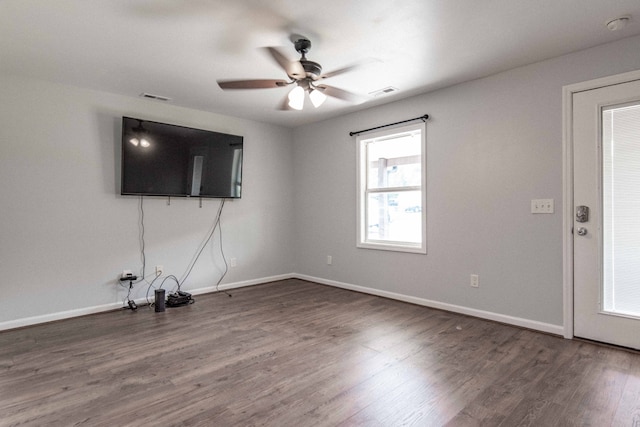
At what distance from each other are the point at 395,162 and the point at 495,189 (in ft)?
4.30

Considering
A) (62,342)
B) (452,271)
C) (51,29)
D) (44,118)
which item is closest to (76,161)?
(44,118)

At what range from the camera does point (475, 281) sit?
339 centimetres

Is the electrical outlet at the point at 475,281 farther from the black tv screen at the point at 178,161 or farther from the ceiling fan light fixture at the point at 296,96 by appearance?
the black tv screen at the point at 178,161

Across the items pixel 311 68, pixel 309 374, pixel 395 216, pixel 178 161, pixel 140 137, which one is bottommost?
pixel 309 374

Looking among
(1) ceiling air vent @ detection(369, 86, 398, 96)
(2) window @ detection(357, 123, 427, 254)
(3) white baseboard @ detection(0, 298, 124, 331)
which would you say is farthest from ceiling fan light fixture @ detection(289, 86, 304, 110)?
(3) white baseboard @ detection(0, 298, 124, 331)

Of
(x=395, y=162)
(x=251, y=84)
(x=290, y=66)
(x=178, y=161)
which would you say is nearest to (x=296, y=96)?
(x=290, y=66)

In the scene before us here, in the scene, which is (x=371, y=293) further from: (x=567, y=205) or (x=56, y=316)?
(x=56, y=316)

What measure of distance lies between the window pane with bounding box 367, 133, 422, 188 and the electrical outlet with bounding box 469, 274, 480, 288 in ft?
3.95

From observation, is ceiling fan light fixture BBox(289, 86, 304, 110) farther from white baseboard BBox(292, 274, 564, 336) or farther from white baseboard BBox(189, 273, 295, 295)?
white baseboard BBox(189, 273, 295, 295)

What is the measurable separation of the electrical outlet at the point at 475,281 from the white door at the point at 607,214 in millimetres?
791

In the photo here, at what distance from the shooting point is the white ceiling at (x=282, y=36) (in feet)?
7.13

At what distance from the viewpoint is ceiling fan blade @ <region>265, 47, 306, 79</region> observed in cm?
229

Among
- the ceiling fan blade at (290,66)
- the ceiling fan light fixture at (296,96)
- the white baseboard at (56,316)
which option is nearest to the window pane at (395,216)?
the ceiling fan light fixture at (296,96)

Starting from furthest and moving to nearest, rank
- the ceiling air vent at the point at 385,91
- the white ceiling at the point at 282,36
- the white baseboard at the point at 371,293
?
the ceiling air vent at the point at 385,91 → the white baseboard at the point at 371,293 → the white ceiling at the point at 282,36
